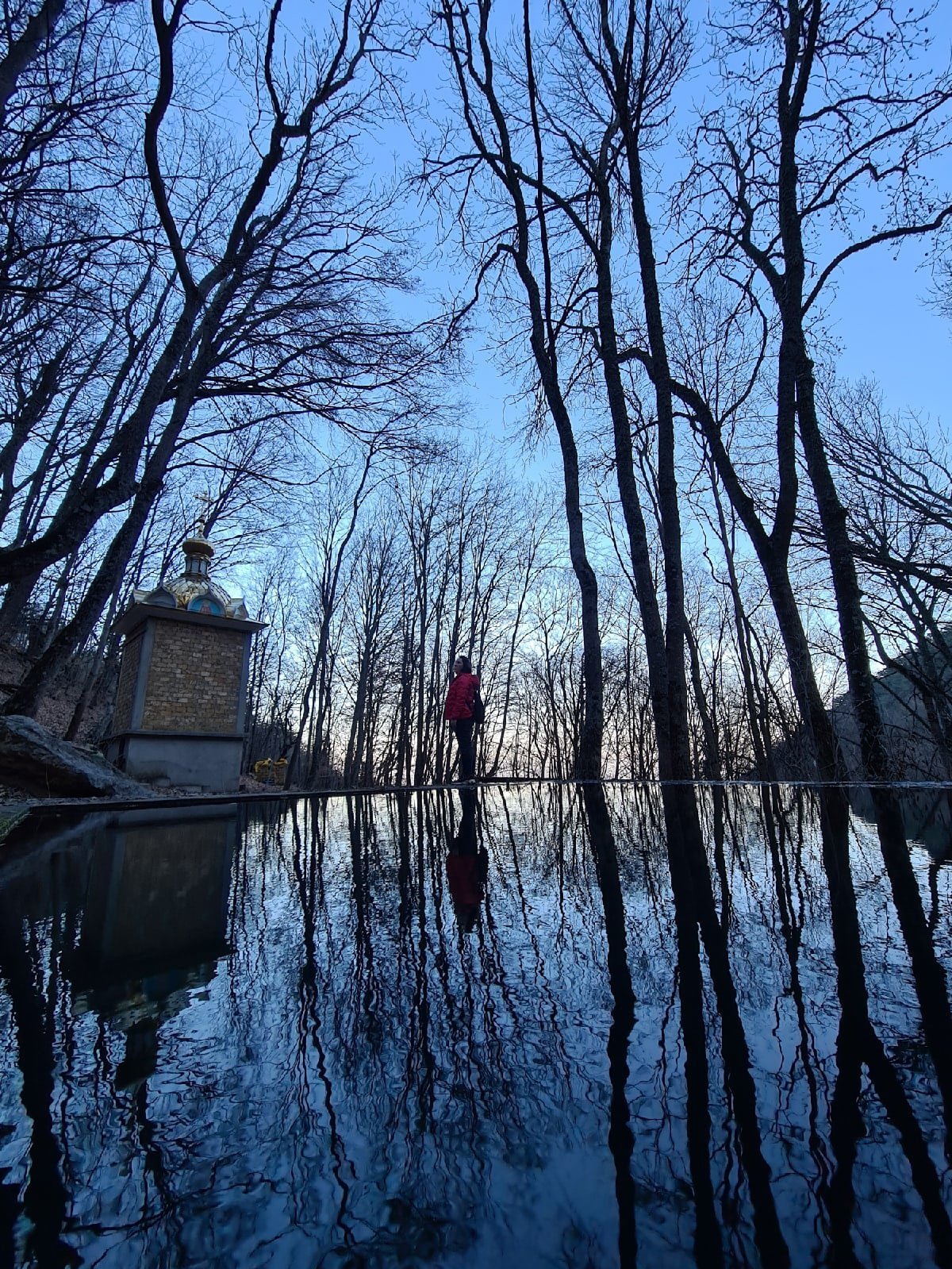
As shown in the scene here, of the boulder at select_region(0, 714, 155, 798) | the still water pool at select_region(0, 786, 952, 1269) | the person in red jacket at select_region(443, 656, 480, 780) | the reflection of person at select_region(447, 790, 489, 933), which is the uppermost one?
the person in red jacket at select_region(443, 656, 480, 780)

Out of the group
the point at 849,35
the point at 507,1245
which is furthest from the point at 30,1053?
the point at 849,35

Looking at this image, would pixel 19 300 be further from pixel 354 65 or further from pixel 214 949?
pixel 214 949

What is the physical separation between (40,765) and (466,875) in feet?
17.5

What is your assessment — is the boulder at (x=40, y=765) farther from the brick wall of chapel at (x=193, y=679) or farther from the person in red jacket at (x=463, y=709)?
the person in red jacket at (x=463, y=709)

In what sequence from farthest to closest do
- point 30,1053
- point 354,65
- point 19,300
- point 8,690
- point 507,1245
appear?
point 354,65 < point 8,690 < point 19,300 < point 30,1053 < point 507,1245

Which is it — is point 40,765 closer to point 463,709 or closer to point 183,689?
point 183,689

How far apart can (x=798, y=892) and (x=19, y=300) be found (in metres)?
8.88

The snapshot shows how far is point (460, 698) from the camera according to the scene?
31.2ft

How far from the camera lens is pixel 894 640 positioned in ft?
28.5

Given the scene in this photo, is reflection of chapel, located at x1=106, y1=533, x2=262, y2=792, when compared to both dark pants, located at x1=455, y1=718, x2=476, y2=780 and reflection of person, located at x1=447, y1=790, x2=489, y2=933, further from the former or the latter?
reflection of person, located at x1=447, y1=790, x2=489, y2=933

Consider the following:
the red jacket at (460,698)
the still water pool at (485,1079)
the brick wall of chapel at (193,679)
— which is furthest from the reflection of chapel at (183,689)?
the still water pool at (485,1079)

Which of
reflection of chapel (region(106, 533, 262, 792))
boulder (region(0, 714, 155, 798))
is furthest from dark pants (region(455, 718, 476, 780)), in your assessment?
boulder (region(0, 714, 155, 798))

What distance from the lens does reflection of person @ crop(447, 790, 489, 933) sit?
1.75 metres

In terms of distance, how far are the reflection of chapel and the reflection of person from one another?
7795mm
